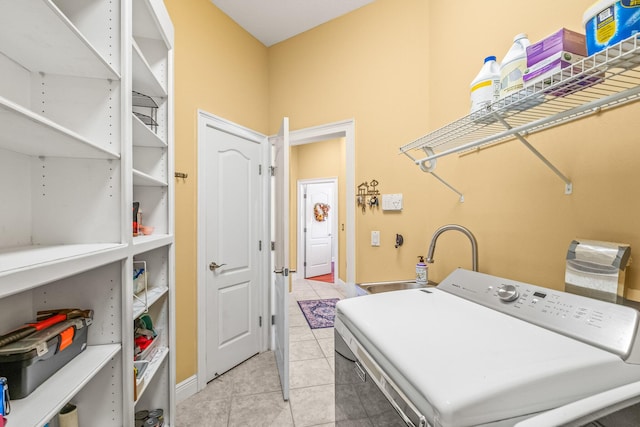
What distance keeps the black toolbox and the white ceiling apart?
7.95ft

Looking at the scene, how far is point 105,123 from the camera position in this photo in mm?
968

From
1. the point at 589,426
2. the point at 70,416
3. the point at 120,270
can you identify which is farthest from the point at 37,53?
the point at 589,426

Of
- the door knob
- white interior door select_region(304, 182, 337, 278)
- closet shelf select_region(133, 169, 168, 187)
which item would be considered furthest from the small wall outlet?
white interior door select_region(304, 182, 337, 278)

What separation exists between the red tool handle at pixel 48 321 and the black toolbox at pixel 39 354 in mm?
11

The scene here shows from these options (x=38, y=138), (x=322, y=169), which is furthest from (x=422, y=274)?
(x=322, y=169)

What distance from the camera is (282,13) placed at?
2.34m

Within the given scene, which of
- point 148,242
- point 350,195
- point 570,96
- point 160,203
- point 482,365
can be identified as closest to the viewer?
point 482,365

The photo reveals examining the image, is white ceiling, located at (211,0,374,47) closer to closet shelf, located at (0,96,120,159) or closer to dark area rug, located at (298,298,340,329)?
closet shelf, located at (0,96,120,159)

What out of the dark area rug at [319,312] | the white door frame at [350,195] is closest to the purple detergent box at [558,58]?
the white door frame at [350,195]

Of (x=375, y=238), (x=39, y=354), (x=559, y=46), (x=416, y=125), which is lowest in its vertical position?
(x=39, y=354)

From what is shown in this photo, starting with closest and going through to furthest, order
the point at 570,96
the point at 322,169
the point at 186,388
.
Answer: the point at 570,96 → the point at 186,388 → the point at 322,169

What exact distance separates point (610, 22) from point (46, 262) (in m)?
1.41

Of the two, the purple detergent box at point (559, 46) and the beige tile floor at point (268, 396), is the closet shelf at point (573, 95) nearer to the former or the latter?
the purple detergent box at point (559, 46)

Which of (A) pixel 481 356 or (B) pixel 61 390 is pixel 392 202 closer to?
(A) pixel 481 356
